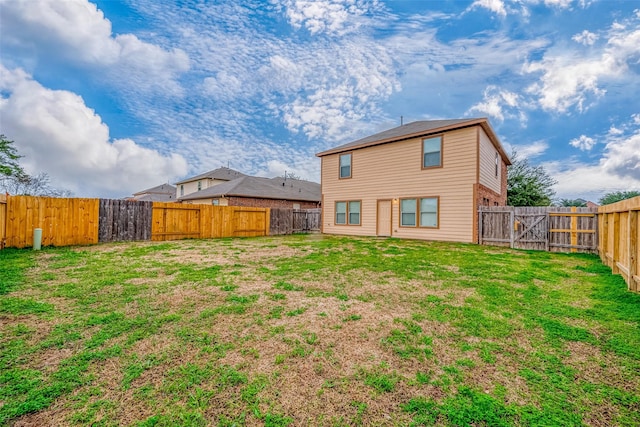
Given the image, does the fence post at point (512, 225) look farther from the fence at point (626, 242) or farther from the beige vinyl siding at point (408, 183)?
the fence at point (626, 242)

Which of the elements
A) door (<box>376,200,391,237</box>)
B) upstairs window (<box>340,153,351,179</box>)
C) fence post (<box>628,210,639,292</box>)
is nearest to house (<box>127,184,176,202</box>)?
upstairs window (<box>340,153,351,179</box>)

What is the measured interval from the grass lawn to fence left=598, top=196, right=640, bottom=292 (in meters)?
0.34

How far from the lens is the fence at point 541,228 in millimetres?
9703

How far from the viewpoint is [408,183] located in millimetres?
13547

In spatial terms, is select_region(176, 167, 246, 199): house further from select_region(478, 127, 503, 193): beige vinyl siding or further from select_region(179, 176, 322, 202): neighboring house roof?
select_region(478, 127, 503, 193): beige vinyl siding

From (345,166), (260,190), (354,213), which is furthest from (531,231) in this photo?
(260,190)

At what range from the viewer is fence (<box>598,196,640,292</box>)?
4.59 metres

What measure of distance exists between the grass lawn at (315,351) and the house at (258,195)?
17975 millimetres

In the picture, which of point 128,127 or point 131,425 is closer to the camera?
point 131,425

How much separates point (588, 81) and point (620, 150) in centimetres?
828

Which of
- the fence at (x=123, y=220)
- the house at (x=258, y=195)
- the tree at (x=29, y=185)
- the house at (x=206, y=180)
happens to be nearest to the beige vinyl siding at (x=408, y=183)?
the house at (x=258, y=195)

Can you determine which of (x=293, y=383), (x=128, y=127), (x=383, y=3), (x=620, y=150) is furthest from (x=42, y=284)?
(x=620, y=150)

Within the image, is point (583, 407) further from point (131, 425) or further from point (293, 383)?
point (131, 425)

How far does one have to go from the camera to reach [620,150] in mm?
17469
